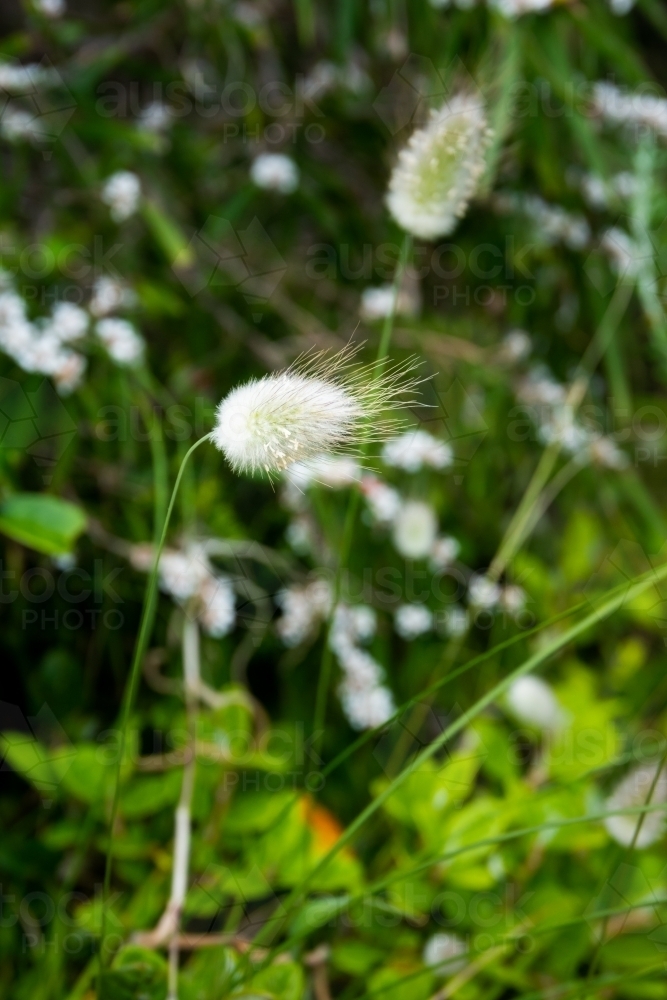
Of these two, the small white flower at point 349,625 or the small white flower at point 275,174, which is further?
the small white flower at point 275,174

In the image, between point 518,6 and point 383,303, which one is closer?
point 518,6

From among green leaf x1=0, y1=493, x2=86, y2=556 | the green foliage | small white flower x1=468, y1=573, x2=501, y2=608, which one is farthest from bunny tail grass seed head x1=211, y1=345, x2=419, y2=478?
small white flower x1=468, y1=573, x2=501, y2=608

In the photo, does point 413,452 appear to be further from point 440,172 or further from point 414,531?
point 440,172

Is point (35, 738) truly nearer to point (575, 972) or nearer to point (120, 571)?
point (120, 571)

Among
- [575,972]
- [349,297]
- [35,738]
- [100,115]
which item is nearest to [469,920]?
[575,972]

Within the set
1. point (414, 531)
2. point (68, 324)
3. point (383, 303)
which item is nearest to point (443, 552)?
point (414, 531)

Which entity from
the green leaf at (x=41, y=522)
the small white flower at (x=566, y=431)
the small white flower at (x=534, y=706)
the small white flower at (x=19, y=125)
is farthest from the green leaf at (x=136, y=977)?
the small white flower at (x=19, y=125)

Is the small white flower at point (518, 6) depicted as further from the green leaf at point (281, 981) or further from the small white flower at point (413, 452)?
the green leaf at point (281, 981)
